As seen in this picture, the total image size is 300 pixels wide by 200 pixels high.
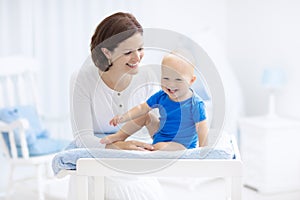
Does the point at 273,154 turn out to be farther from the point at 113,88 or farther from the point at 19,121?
the point at 113,88

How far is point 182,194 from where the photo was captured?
356cm

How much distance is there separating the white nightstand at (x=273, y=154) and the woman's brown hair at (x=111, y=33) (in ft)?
6.45

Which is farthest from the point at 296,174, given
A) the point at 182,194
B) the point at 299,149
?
the point at 182,194

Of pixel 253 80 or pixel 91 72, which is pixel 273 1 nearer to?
pixel 253 80

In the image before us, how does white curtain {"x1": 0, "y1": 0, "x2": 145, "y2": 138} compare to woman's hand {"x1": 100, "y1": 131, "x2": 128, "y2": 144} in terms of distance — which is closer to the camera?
woman's hand {"x1": 100, "y1": 131, "x2": 128, "y2": 144}

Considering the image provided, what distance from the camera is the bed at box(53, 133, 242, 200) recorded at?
1.64 meters

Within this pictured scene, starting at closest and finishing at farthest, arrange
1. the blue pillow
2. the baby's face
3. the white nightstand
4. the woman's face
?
Answer: 1. the baby's face
2. the woman's face
3. the blue pillow
4. the white nightstand

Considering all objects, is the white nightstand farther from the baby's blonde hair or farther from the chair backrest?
the baby's blonde hair

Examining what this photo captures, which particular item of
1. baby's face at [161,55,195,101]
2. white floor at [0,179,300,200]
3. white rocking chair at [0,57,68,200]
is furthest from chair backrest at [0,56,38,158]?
baby's face at [161,55,195,101]

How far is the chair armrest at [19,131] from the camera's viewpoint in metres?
3.00

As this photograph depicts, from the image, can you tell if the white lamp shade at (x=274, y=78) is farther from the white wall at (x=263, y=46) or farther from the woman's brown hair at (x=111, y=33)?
the woman's brown hair at (x=111, y=33)

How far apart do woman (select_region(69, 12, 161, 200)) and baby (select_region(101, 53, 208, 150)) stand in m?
0.05

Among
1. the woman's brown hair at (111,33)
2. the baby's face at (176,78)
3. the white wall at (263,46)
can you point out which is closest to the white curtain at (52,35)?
the white wall at (263,46)

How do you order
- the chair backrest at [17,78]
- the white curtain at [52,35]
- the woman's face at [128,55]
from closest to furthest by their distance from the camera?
the woman's face at [128,55] < the chair backrest at [17,78] < the white curtain at [52,35]
